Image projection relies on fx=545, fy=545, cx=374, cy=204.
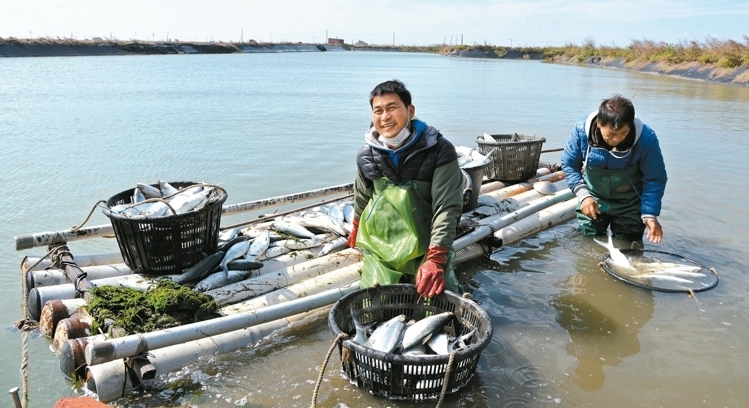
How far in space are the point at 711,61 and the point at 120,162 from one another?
4002 centimetres

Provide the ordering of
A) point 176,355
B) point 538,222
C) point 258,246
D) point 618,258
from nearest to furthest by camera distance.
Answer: point 176,355
point 258,246
point 618,258
point 538,222

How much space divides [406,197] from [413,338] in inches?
42.9

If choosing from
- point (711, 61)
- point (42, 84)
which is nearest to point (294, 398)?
point (42, 84)

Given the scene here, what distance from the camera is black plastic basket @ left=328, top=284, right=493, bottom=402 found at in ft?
11.3

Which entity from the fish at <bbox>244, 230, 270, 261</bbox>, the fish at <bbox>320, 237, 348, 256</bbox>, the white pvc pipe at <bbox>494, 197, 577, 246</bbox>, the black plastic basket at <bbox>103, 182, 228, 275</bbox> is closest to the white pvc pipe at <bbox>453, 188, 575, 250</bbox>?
the white pvc pipe at <bbox>494, 197, 577, 246</bbox>

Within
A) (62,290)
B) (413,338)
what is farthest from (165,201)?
(413,338)

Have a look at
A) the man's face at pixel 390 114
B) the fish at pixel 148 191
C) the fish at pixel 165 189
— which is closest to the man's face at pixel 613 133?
the man's face at pixel 390 114

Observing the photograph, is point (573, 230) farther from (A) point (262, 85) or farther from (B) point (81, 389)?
(A) point (262, 85)

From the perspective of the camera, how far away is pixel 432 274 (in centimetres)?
393

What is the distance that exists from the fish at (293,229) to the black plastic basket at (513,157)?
3.72 metres

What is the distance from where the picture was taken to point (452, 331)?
4.18 metres

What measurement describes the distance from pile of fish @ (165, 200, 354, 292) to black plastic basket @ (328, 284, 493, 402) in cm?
153

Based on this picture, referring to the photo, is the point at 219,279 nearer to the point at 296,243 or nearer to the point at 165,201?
the point at 165,201

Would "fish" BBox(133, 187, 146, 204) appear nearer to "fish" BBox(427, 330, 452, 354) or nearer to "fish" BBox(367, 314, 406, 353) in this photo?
"fish" BBox(367, 314, 406, 353)
